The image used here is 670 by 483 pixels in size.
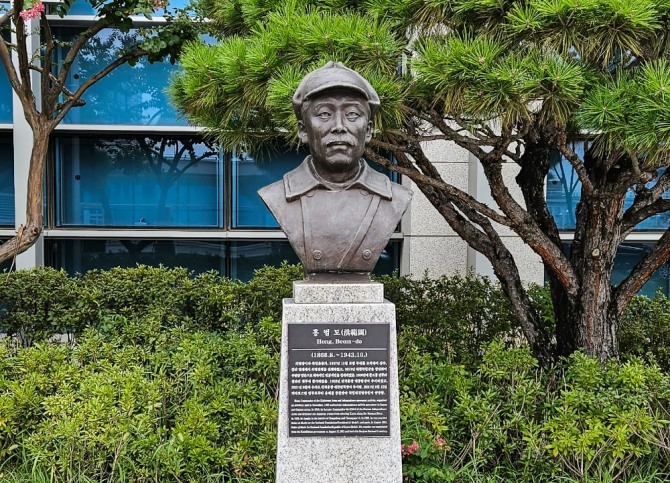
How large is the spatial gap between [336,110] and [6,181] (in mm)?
6285

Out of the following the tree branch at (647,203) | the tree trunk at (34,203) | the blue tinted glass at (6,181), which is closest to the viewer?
the tree branch at (647,203)

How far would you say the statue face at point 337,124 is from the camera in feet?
9.11

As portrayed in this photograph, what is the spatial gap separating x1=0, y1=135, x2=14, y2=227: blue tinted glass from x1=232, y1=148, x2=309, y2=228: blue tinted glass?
2899 millimetres

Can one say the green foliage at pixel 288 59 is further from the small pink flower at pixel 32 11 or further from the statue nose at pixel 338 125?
the small pink flower at pixel 32 11

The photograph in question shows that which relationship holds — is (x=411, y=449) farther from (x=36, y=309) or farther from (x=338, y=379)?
(x=36, y=309)

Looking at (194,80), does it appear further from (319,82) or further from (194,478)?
(194,478)

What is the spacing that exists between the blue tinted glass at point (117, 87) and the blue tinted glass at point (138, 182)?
0.89ft

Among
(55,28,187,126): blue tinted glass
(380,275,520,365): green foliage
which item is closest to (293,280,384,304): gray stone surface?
(380,275,520,365): green foliage

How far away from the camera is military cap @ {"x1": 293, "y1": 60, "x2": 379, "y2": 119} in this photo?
271cm

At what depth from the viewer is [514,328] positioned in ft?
17.2

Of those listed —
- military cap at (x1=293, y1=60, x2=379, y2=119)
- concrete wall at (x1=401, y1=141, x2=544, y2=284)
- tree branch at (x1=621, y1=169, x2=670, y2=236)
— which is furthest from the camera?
concrete wall at (x1=401, y1=141, x2=544, y2=284)

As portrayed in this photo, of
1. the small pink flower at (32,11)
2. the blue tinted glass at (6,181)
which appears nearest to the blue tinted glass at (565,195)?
the small pink flower at (32,11)

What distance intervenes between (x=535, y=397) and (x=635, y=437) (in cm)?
61

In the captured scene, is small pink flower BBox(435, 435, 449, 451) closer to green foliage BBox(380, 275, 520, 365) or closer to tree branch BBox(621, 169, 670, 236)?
green foliage BBox(380, 275, 520, 365)
